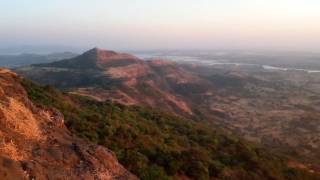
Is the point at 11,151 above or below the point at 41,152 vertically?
above

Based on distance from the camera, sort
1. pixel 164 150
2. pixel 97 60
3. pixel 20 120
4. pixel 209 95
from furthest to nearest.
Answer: pixel 97 60, pixel 209 95, pixel 164 150, pixel 20 120

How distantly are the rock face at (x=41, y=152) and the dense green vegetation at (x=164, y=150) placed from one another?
19.4 feet

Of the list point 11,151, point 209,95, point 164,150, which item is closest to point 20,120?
point 11,151

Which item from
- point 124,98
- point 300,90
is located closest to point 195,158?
point 124,98

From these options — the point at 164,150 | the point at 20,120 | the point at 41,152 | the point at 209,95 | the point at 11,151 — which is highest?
the point at 20,120

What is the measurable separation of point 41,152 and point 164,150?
1506cm

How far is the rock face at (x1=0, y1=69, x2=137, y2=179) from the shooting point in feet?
35.3

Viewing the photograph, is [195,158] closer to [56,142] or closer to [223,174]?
[223,174]

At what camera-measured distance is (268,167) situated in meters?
29.9

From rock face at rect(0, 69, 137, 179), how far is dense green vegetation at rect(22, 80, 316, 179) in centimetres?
592

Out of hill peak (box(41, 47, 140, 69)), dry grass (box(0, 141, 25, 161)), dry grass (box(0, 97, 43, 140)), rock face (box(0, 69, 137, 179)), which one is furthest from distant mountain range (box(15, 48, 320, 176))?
dry grass (box(0, 141, 25, 161))

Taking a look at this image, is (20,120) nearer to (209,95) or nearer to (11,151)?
(11,151)

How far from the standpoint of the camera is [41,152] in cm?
1246

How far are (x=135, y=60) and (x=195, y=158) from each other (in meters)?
90.5
